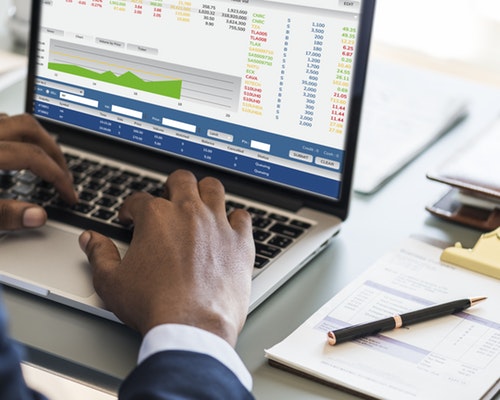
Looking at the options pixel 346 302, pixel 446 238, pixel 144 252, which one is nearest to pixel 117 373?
pixel 144 252

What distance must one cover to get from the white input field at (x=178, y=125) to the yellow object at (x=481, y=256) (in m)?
0.33

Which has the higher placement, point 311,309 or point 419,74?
point 419,74

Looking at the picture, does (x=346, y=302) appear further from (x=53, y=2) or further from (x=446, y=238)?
(x=53, y=2)

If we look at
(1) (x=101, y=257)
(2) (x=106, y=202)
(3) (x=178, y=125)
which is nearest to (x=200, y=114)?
(3) (x=178, y=125)

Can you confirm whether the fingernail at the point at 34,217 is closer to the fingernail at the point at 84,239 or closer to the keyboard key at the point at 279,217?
the fingernail at the point at 84,239

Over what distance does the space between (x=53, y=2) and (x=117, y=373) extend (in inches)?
21.6

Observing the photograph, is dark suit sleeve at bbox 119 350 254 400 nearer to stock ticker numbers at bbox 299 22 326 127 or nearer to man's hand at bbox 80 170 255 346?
man's hand at bbox 80 170 255 346

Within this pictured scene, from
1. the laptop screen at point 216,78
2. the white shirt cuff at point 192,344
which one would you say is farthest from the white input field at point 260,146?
the white shirt cuff at point 192,344

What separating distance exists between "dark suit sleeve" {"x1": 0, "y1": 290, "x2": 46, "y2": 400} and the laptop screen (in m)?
0.51

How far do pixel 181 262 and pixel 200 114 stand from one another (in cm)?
30

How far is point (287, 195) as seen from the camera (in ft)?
3.53

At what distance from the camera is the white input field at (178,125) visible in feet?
3.63

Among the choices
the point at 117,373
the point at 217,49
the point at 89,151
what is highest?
the point at 217,49

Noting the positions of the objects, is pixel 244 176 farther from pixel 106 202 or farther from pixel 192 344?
pixel 192 344
